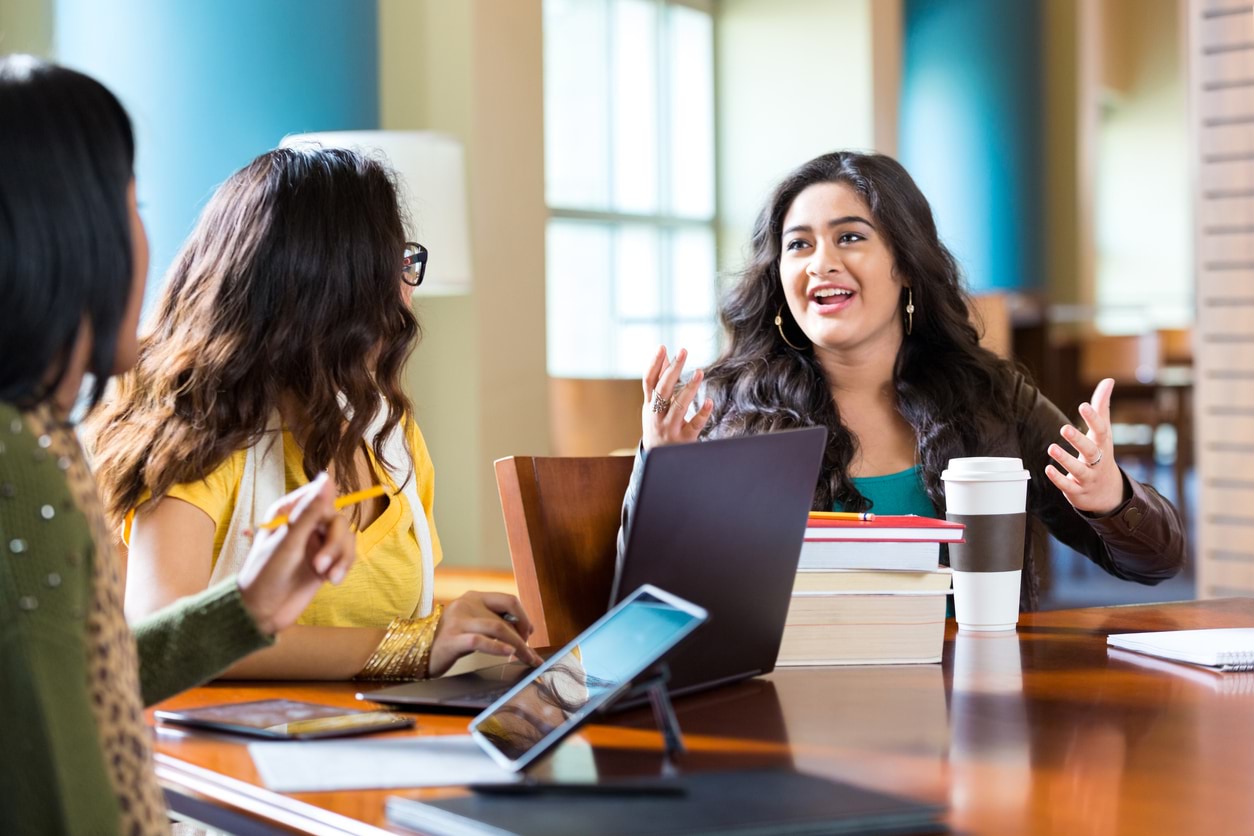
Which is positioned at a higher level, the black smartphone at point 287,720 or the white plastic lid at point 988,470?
the white plastic lid at point 988,470

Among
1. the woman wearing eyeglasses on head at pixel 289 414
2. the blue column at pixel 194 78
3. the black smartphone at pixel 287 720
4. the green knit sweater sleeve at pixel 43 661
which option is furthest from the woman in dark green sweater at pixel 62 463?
the blue column at pixel 194 78

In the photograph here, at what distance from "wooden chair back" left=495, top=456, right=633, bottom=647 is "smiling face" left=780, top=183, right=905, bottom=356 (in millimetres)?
750

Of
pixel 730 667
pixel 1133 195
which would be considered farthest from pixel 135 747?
pixel 1133 195

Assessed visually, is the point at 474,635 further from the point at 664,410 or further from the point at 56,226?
the point at 56,226

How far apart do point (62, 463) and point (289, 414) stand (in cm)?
76

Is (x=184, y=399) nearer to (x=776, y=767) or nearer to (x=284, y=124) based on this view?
(x=776, y=767)

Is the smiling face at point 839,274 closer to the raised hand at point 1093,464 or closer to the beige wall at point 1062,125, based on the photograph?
the raised hand at point 1093,464

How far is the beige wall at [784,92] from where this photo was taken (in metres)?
6.81

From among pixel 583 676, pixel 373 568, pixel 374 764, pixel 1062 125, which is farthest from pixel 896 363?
pixel 1062 125

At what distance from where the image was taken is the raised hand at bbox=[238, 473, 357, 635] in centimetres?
102

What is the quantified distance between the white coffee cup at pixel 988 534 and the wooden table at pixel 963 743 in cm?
12

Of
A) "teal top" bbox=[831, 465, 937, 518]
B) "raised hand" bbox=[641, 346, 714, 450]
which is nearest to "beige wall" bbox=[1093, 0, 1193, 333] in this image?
"teal top" bbox=[831, 465, 937, 518]

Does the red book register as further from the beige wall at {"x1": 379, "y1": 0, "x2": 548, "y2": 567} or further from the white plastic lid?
the beige wall at {"x1": 379, "y1": 0, "x2": 548, "y2": 567}

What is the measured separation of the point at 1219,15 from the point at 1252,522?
53.2 inches
